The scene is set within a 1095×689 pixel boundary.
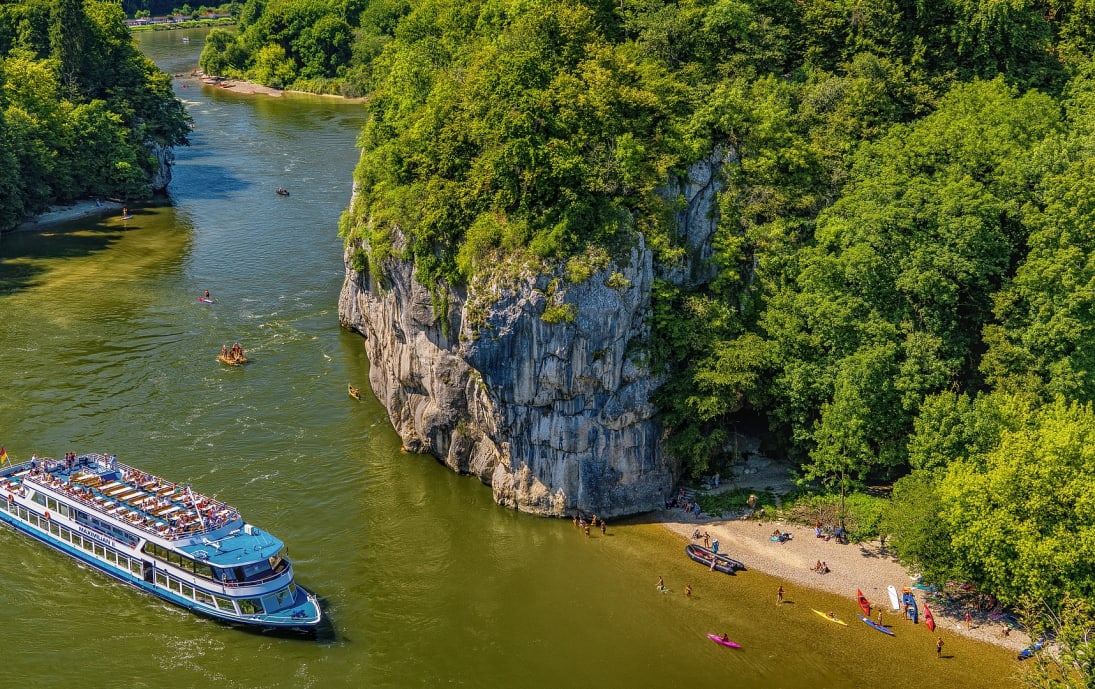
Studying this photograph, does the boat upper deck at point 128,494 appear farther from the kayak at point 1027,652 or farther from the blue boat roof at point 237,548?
the kayak at point 1027,652

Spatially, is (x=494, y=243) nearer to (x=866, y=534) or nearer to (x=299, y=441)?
(x=299, y=441)

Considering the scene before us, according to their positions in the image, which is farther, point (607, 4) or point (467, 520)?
point (607, 4)

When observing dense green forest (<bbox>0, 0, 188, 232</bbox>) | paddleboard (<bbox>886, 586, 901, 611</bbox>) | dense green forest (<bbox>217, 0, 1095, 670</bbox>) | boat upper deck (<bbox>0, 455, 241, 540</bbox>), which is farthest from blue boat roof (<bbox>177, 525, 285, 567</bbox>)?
dense green forest (<bbox>0, 0, 188, 232</bbox>)

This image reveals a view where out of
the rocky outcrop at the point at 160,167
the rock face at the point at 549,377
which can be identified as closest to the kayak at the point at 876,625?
the rock face at the point at 549,377

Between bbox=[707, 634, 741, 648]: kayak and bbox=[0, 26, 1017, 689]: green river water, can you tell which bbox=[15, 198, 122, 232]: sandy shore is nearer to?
bbox=[0, 26, 1017, 689]: green river water

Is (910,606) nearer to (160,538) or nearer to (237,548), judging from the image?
(237,548)

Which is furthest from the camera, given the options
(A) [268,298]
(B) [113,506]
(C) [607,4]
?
(A) [268,298]

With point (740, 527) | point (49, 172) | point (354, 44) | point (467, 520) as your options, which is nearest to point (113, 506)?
point (467, 520)

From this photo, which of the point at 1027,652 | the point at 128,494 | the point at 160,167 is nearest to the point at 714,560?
the point at 1027,652
